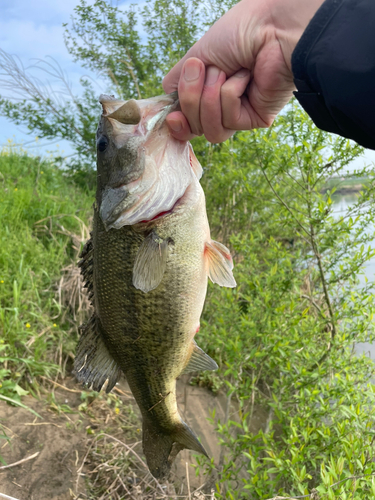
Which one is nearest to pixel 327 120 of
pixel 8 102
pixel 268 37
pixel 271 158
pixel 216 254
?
pixel 268 37

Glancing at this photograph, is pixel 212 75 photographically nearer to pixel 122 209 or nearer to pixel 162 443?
pixel 122 209

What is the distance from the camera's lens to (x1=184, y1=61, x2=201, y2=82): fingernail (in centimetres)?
146

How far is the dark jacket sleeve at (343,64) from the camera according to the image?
3.57ft

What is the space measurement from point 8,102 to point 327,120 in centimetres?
769

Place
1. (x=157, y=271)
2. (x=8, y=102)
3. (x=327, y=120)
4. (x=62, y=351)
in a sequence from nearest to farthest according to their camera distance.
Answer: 1. (x=327, y=120)
2. (x=157, y=271)
3. (x=62, y=351)
4. (x=8, y=102)

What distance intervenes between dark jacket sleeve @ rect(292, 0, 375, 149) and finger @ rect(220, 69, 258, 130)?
0.30 m

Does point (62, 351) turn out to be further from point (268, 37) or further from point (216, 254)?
point (268, 37)

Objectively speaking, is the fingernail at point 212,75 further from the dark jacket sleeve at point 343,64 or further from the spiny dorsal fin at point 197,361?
the spiny dorsal fin at point 197,361

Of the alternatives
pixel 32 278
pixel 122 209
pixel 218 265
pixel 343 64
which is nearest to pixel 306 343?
pixel 218 265

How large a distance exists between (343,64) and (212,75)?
566 mm

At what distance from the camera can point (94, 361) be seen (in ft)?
5.69

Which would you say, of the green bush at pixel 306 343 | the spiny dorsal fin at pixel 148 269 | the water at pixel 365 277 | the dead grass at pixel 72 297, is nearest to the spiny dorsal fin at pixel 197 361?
the spiny dorsal fin at pixel 148 269

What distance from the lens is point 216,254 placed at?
68.0 inches

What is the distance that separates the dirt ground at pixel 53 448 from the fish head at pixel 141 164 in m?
1.94
